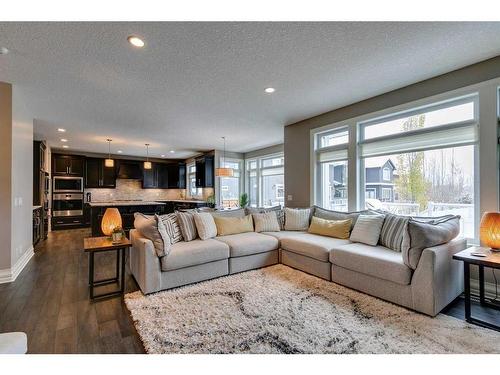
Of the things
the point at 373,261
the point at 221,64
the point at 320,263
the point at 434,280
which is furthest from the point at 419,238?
the point at 221,64

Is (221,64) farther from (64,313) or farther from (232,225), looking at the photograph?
(64,313)

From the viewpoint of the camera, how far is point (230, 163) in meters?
8.67

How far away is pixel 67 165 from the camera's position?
25.3 feet

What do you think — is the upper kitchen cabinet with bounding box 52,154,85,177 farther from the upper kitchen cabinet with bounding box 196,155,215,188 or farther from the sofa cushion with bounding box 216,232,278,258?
the sofa cushion with bounding box 216,232,278,258

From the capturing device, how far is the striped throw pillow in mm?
2889

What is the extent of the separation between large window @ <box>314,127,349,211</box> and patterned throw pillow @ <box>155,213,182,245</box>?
8.91ft

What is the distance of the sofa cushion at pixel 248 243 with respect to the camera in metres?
3.40

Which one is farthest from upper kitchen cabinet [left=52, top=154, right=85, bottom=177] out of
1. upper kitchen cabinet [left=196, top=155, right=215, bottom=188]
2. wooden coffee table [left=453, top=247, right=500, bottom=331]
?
wooden coffee table [left=453, top=247, right=500, bottom=331]

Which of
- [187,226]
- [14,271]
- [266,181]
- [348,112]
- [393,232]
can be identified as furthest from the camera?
[266,181]

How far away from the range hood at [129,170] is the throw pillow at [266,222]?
637 centimetres

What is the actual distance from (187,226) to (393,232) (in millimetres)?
2718

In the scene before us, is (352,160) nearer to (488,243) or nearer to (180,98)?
(488,243)
